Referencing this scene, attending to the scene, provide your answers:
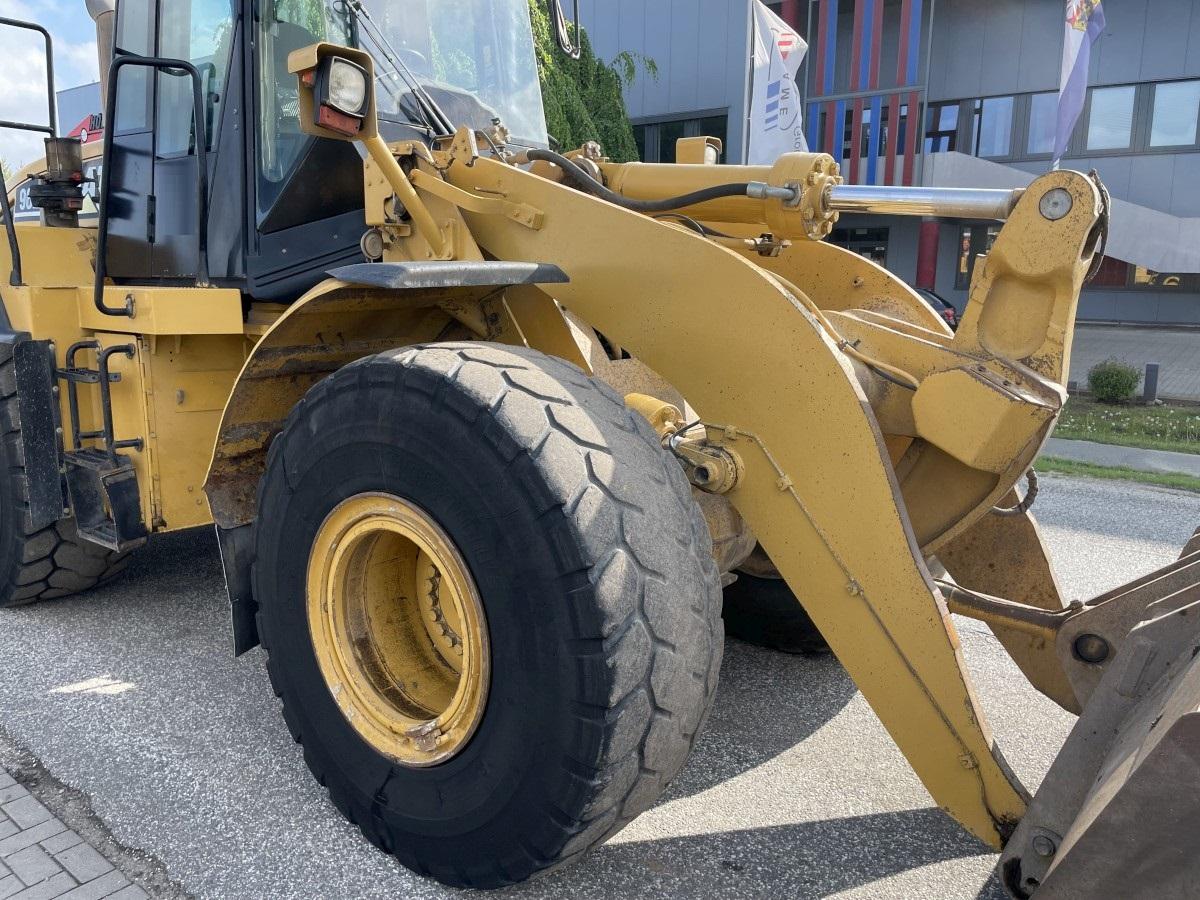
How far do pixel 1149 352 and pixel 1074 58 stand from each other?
670cm

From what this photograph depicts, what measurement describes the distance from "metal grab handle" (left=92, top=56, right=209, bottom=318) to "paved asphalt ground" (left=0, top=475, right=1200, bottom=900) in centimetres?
141

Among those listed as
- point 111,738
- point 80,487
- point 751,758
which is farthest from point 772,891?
point 80,487

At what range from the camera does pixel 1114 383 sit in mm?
11969

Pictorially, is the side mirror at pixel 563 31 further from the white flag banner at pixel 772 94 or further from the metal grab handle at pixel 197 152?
the white flag banner at pixel 772 94

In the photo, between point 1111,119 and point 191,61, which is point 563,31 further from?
point 1111,119

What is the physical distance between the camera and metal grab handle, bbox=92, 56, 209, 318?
3.49 m

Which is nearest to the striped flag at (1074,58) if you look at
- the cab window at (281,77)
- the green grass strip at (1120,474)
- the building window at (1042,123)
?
the green grass strip at (1120,474)

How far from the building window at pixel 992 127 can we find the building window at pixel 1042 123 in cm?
45

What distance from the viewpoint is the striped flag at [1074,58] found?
1297 centimetres

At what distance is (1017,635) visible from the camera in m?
2.75

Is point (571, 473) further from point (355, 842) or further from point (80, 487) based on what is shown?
point (80, 487)

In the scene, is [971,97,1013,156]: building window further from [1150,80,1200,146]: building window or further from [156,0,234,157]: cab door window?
[156,0,234,157]: cab door window

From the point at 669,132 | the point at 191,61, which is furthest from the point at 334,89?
the point at 669,132

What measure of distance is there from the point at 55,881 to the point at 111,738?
0.75 m
